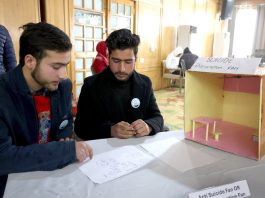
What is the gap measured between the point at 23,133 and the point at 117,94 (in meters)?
0.68

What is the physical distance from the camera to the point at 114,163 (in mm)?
895

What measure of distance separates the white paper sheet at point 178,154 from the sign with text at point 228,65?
1.11ft

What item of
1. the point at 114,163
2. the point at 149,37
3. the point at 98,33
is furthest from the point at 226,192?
the point at 149,37

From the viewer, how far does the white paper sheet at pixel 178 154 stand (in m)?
0.90

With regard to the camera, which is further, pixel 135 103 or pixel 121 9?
pixel 121 9

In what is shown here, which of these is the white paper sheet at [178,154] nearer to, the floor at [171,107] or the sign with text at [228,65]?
the sign with text at [228,65]

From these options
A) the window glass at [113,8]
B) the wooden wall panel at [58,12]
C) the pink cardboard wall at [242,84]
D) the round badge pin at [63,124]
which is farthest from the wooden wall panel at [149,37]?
the round badge pin at [63,124]

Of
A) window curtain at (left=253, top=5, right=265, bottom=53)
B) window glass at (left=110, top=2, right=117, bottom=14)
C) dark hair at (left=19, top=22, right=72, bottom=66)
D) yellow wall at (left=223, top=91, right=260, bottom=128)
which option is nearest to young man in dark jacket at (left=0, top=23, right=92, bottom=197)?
dark hair at (left=19, top=22, right=72, bottom=66)

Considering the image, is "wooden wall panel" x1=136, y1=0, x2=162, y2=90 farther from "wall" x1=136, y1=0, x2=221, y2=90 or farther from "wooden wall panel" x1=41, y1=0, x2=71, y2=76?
"wooden wall panel" x1=41, y1=0, x2=71, y2=76

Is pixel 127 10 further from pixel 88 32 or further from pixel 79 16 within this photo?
pixel 79 16

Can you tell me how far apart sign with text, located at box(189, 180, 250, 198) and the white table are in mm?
46

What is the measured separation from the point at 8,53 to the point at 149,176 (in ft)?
5.19

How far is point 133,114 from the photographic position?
156 centimetres

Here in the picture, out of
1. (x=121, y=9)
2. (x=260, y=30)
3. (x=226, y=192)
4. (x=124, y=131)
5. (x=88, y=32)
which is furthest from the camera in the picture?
(x=260, y=30)
